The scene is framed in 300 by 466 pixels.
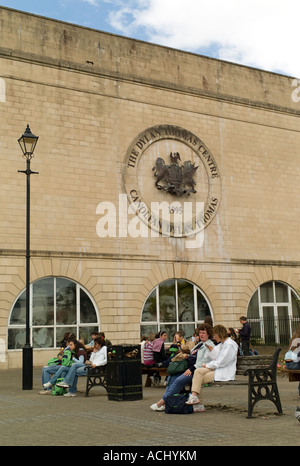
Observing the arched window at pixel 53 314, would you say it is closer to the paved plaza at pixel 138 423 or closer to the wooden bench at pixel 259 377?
the paved plaza at pixel 138 423

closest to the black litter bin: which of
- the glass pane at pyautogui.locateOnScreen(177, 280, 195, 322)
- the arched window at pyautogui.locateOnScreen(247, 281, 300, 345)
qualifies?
the glass pane at pyautogui.locateOnScreen(177, 280, 195, 322)

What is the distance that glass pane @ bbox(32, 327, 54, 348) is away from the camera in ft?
74.9

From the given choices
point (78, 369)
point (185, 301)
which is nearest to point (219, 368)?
point (78, 369)

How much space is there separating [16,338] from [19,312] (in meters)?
0.94

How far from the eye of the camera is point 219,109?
95.5ft

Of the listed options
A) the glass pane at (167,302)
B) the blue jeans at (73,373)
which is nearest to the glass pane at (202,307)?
the glass pane at (167,302)

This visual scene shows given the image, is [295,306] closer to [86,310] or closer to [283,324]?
[283,324]

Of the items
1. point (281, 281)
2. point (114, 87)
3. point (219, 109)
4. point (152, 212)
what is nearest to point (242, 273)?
point (281, 281)

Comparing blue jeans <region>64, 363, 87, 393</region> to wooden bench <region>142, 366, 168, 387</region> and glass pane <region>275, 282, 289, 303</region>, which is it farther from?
glass pane <region>275, 282, 289, 303</region>

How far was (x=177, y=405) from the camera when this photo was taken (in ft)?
34.8

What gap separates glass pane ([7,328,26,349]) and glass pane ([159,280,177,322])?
6167 mm

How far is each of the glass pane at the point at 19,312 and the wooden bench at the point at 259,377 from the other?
12.6 m

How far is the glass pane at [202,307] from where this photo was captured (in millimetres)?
26828

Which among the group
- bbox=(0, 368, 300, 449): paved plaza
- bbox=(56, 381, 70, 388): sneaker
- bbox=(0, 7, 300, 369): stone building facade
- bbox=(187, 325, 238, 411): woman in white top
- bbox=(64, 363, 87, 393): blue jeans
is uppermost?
bbox=(0, 7, 300, 369): stone building facade
